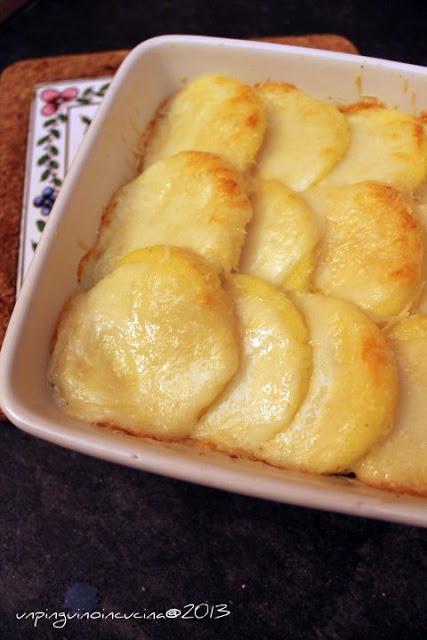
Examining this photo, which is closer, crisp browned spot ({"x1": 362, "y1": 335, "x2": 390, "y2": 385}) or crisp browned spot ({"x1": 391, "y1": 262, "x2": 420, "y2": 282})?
crisp browned spot ({"x1": 362, "y1": 335, "x2": 390, "y2": 385})

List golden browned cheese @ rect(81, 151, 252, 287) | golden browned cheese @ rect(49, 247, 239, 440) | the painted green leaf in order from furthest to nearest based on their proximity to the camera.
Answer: the painted green leaf → golden browned cheese @ rect(81, 151, 252, 287) → golden browned cheese @ rect(49, 247, 239, 440)

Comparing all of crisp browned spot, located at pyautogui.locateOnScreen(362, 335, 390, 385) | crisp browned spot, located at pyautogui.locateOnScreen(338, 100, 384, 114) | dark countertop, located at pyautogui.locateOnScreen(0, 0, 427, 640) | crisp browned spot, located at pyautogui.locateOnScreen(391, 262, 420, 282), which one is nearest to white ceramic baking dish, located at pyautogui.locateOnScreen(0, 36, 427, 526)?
crisp browned spot, located at pyautogui.locateOnScreen(338, 100, 384, 114)

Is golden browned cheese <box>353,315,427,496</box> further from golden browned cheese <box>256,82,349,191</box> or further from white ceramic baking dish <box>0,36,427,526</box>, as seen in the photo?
golden browned cheese <box>256,82,349,191</box>

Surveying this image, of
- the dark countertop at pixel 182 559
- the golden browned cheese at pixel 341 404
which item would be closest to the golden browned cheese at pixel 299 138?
the golden browned cheese at pixel 341 404

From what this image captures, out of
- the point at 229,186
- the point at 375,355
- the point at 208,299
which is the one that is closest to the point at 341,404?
the point at 375,355

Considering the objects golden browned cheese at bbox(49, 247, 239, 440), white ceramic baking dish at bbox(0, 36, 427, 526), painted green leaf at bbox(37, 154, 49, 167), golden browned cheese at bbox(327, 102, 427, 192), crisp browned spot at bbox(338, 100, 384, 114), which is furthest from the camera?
painted green leaf at bbox(37, 154, 49, 167)

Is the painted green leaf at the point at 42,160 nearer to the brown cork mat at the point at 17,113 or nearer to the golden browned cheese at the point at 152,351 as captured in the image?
the brown cork mat at the point at 17,113

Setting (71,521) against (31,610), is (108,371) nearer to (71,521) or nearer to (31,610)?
(71,521)
